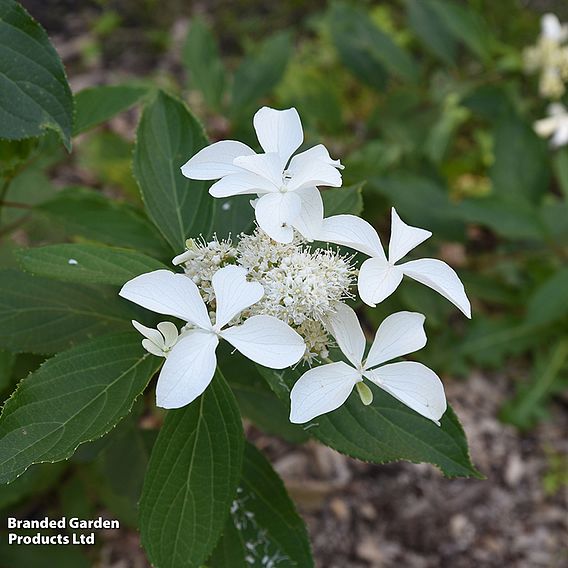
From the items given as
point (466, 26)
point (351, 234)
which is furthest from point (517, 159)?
point (351, 234)

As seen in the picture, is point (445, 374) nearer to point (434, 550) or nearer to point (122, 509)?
point (434, 550)

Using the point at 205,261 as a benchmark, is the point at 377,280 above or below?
below

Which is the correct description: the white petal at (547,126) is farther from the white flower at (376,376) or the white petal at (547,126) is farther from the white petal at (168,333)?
the white petal at (168,333)

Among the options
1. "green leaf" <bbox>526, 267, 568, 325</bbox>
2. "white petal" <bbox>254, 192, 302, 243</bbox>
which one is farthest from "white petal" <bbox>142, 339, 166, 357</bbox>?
"green leaf" <bbox>526, 267, 568, 325</bbox>

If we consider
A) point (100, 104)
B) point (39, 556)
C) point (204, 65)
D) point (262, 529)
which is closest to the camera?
point (262, 529)

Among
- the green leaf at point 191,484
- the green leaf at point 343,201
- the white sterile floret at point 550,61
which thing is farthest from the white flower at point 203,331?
the white sterile floret at point 550,61

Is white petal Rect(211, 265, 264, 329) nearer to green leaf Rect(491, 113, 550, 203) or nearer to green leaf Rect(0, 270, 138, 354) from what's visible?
green leaf Rect(0, 270, 138, 354)

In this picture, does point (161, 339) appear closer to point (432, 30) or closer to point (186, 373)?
point (186, 373)
